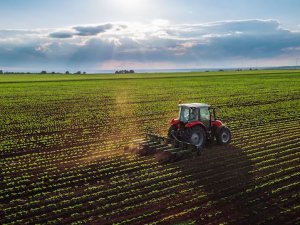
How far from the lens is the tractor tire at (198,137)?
50.8ft

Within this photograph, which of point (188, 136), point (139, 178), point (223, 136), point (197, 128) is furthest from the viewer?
point (223, 136)

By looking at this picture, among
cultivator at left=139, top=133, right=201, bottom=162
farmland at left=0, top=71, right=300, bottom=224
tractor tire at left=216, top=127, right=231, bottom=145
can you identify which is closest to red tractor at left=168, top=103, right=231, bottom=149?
tractor tire at left=216, top=127, right=231, bottom=145

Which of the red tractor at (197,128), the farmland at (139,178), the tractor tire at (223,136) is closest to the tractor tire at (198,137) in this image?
the red tractor at (197,128)

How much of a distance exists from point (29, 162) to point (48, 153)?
1423mm

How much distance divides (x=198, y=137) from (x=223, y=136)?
4.77 feet

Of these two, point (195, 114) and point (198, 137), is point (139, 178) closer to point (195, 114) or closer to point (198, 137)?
point (198, 137)

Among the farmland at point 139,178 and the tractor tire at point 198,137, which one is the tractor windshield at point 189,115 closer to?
the tractor tire at point 198,137

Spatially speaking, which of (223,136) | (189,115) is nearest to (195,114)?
(189,115)

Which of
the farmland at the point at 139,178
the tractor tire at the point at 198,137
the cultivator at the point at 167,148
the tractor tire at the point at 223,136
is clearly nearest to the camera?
the farmland at the point at 139,178

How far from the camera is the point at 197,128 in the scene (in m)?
15.7

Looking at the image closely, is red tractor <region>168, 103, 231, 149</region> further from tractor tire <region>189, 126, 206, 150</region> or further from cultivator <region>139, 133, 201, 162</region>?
cultivator <region>139, 133, 201, 162</region>

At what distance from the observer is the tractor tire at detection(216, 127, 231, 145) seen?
16406 millimetres

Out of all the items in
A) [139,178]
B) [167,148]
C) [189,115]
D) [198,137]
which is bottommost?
[139,178]

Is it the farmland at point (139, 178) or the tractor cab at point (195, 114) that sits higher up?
the tractor cab at point (195, 114)
